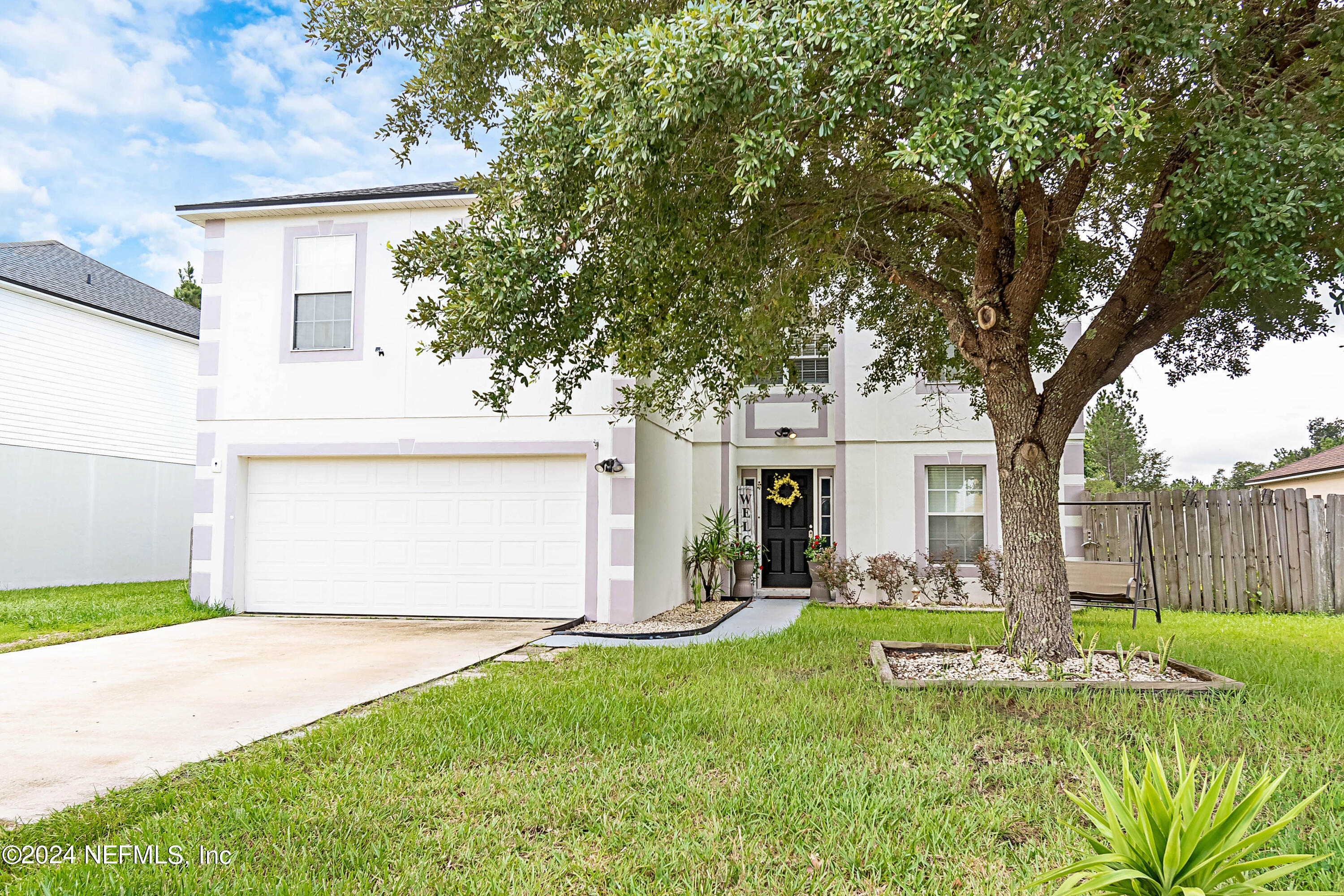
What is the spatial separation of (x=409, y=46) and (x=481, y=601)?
640 cm

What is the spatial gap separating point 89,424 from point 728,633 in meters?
13.3

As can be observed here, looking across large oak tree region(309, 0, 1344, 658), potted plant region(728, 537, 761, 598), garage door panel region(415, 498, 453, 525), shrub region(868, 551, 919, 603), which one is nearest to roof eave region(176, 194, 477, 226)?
large oak tree region(309, 0, 1344, 658)

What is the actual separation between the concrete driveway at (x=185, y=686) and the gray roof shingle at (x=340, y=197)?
5315 millimetres

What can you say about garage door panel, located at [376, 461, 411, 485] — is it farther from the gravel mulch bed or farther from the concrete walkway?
the concrete walkway

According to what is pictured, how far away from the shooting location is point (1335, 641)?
8.68 meters

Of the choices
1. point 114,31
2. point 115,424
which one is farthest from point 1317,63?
point 114,31

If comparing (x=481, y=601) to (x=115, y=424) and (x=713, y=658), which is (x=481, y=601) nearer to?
(x=713, y=658)

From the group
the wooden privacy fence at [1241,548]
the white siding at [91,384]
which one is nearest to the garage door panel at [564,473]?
the wooden privacy fence at [1241,548]

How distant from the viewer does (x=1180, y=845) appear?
85.6 inches

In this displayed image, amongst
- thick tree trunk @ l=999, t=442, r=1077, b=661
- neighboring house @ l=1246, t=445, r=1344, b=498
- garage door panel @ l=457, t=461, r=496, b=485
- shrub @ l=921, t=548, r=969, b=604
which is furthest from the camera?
neighboring house @ l=1246, t=445, r=1344, b=498

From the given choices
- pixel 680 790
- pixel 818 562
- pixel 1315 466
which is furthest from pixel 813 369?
pixel 1315 466

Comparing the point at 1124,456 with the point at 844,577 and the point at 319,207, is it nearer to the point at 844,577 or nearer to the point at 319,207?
the point at 844,577

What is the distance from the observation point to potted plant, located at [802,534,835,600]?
42.9ft

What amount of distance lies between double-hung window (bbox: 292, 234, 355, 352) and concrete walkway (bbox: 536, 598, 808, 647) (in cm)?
504
